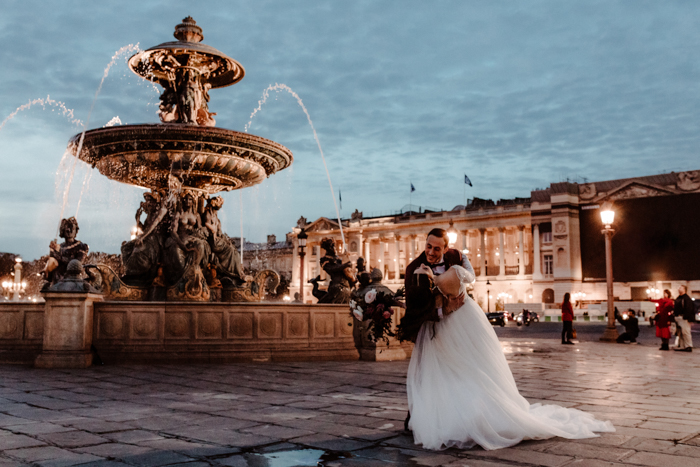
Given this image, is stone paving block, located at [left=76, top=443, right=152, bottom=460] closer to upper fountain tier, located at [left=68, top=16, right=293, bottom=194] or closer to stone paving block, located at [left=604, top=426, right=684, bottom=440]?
stone paving block, located at [left=604, top=426, right=684, bottom=440]

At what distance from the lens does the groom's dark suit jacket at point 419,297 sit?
15.2 ft

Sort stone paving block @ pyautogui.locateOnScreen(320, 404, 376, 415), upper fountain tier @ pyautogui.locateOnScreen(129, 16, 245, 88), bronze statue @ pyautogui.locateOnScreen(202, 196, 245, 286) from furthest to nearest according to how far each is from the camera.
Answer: bronze statue @ pyautogui.locateOnScreen(202, 196, 245, 286) → upper fountain tier @ pyautogui.locateOnScreen(129, 16, 245, 88) → stone paving block @ pyautogui.locateOnScreen(320, 404, 376, 415)

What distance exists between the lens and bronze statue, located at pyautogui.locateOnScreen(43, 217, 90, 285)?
10539 mm

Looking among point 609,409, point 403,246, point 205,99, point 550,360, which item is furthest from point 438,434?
point 403,246

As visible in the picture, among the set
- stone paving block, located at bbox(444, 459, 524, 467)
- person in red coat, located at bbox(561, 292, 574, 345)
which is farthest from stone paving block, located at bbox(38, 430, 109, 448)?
person in red coat, located at bbox(561, 292, 574, 345)

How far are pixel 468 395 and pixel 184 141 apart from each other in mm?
8730

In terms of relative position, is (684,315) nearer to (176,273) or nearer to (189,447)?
(176,273)

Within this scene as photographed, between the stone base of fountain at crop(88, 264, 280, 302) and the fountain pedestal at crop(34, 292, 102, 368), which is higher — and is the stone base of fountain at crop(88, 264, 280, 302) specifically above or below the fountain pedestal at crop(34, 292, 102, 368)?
above

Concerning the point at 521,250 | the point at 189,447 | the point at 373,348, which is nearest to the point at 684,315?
the point at 373,348

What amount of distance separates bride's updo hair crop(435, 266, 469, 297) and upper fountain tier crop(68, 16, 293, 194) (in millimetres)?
8010

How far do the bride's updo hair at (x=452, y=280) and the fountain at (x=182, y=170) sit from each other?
7.99 m

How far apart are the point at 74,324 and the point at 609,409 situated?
724cm

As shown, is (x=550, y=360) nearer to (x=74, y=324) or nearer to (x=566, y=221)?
(x=74, y=324)

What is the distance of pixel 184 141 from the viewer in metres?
11.7
